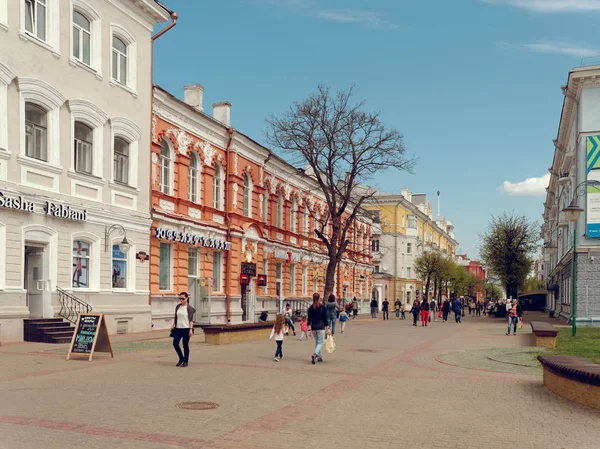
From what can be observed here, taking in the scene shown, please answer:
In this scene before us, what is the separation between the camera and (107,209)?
A: 23234 mm

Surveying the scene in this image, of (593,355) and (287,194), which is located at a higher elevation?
(287,194)

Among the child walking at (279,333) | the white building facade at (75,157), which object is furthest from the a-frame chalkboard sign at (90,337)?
the white building facade at (75,157)

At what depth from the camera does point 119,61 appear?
24578 mm

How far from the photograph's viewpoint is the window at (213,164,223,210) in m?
32.7

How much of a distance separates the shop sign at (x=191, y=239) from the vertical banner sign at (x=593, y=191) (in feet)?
60.5

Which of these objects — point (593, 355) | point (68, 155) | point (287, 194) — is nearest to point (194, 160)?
point (68, 155)

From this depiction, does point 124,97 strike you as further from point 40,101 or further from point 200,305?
point 200,305

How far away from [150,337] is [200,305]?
828 centimetres

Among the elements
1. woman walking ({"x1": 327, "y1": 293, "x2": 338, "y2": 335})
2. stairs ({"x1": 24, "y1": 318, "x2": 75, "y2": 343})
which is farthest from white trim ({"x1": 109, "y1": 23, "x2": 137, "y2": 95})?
woman walking ({"x1": 327, "y1": 293, "x2": 338, "y2": 335})

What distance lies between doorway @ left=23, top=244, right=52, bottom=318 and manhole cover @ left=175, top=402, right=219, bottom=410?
1251cm

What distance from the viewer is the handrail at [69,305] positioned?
20891 millimetres

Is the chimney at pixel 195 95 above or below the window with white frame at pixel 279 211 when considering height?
above

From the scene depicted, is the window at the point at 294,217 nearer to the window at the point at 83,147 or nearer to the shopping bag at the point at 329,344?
the window at the point at 83,147

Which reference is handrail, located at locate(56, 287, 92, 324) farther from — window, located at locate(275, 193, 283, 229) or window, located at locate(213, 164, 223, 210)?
window, located at locate(275, 193, 283, 229)
